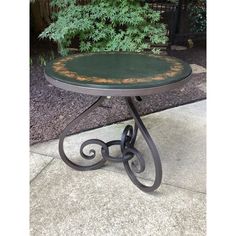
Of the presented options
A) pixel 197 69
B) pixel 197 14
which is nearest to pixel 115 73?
pixel 197 69

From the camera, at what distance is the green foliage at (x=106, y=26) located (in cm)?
326

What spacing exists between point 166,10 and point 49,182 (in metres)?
4.02

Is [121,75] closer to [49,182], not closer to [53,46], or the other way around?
[49,182]

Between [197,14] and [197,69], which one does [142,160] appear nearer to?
[197,69]

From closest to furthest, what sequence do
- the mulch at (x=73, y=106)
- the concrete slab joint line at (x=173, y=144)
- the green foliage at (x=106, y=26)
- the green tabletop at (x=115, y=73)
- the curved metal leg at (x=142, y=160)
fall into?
the green tabletop at (x=115, y=73), the curved metal leg at (x=142, y=160), the concrete slab joint line at (x=173, y=144), the mulch at (x=73, y=106), the green foliage at (x=106, y=26)

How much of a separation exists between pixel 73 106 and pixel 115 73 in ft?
4.83

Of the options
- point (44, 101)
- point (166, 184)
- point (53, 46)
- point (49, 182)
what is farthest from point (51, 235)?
point (53, 46)

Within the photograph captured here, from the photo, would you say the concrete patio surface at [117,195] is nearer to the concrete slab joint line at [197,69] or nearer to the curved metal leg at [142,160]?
the curved metal leg at [142,160]

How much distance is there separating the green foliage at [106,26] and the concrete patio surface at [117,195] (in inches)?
55.0

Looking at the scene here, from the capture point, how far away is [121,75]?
1576 millimetres

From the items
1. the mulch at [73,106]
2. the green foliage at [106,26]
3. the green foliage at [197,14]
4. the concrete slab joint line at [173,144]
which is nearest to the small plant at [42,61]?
the mulch at [73,106]

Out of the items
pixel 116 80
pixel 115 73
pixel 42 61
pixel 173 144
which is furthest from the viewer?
pixel 42 61

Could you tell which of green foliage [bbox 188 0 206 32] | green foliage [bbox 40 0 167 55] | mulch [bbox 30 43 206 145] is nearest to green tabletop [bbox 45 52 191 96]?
mulch [bbox 30 43 206 145]

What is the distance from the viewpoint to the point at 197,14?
5.43 m
